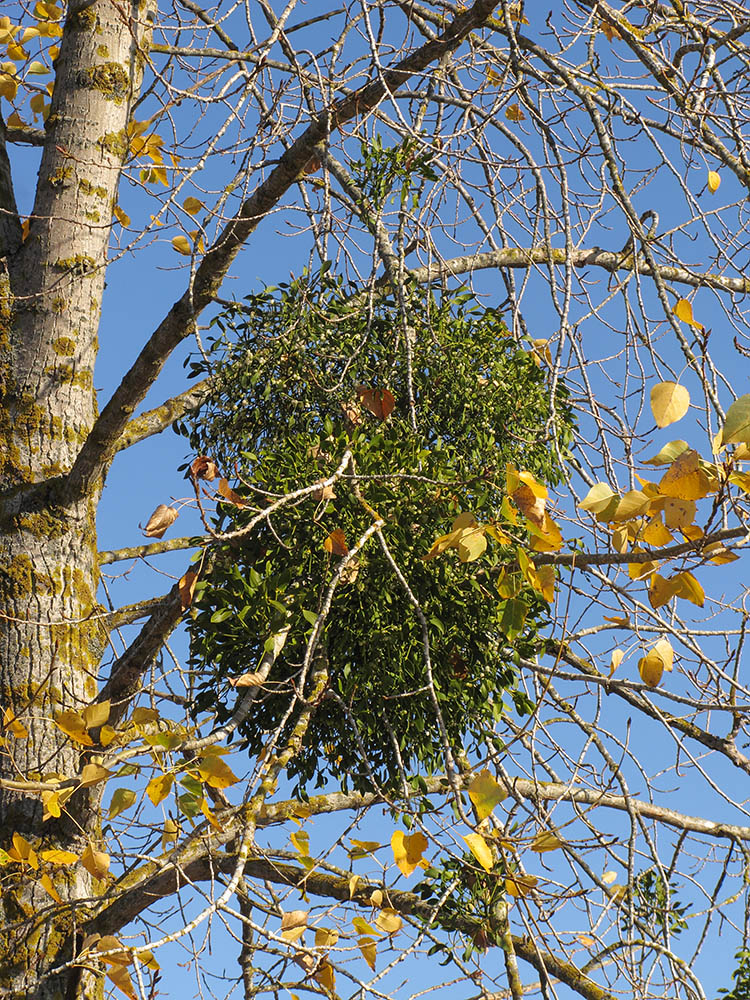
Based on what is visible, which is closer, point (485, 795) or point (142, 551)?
point (485, 795)

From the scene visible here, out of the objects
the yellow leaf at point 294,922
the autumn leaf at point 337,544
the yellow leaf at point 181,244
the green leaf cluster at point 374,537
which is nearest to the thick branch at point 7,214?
the yellow leaf at point 181,244

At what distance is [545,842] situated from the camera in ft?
4.84

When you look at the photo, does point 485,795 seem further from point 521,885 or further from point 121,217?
point 121,217

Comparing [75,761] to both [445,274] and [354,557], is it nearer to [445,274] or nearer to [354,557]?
[354,557]

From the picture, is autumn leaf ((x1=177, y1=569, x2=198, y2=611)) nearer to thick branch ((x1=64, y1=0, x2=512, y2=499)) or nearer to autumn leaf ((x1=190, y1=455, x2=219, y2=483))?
autumn leaf ((x1=190, y1=455, x2=219, y2=483))

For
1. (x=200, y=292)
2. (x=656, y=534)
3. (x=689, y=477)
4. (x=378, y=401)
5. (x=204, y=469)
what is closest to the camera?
(x=689, y=477)

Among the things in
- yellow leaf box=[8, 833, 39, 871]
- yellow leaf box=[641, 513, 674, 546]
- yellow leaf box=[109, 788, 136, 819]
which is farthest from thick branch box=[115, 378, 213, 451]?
yellow leaf box=[641, 513, 674, 546]

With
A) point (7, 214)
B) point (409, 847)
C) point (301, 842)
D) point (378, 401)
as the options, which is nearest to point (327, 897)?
point (301, 842)

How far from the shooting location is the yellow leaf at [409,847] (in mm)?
1496

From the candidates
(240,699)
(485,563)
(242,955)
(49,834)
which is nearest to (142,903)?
(49,834)

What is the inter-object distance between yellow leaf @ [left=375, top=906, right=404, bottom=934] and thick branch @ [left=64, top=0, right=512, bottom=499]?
1132mm

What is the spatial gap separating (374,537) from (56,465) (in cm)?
94

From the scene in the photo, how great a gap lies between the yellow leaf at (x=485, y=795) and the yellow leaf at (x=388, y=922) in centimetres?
41

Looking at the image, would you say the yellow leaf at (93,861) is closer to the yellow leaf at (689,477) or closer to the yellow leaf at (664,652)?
the yellow leaf at (664,652)
